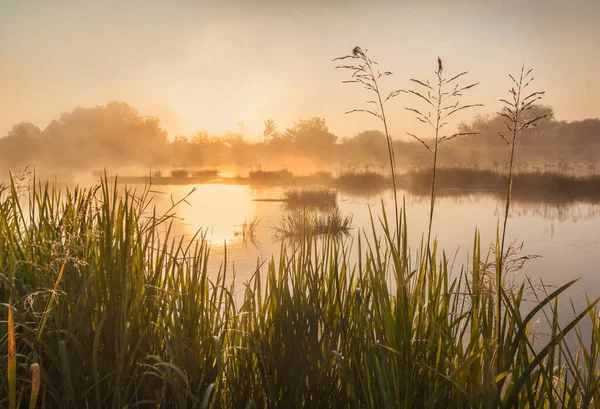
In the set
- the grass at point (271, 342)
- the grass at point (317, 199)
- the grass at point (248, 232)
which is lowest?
the grass at point (248, 232)

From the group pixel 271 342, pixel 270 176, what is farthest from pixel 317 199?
pixel 271 342

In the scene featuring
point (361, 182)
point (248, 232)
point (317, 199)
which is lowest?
point (248, 232)

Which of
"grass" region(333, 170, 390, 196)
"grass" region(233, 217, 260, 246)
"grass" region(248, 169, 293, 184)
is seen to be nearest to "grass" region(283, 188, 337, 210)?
"grass" region(233, 217, 260, 246)

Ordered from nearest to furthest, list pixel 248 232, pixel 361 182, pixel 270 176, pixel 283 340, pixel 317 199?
pixel 283 340 < pixel 248 232 < pixel 317 199 < pixel 361 182 < pixel 270 176

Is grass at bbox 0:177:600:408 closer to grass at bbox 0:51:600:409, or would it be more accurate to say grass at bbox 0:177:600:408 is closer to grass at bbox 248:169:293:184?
grass at bbox 0:51:600:409

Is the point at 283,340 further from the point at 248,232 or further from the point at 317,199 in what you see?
the point at 317,199

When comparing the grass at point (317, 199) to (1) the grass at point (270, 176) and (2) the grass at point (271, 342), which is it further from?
(2) the grass at point (271, 342)

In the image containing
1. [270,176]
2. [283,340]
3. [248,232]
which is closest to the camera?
[283,340]

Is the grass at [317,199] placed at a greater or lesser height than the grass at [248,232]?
greater

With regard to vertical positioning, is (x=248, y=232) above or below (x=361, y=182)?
below

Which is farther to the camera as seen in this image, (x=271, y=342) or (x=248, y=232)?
(x=248, y=232)

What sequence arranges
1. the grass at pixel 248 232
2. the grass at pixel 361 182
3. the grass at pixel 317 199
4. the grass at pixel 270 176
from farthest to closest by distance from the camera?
the grass at pixel 270 176, the grass at pixel 361 182, the grass at pixel 317 199, the grass at pixel 248 232

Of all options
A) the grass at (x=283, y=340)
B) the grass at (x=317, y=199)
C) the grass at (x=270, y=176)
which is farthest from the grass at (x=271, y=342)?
the grass at (x=270, y=176)

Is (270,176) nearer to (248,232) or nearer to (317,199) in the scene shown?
(317,199)
